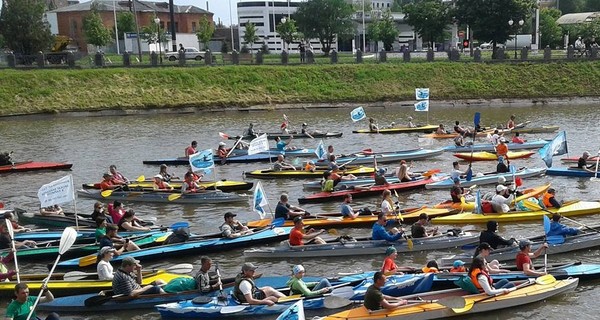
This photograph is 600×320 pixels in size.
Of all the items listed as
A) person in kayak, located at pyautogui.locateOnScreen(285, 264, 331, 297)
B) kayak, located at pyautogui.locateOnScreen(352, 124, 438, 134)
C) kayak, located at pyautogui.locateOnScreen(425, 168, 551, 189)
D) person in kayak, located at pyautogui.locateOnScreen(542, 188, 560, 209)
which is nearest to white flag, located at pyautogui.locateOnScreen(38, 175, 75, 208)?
person in kayak, located at pyautogui.locateOnScreen(285, 264, 331, 297)

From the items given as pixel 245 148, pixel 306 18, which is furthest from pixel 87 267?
pixel 306 18

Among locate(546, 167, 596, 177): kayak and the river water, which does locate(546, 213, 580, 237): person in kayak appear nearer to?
the river water

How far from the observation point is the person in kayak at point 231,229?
18.1 metres

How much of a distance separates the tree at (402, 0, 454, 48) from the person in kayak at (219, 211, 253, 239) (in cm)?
5705

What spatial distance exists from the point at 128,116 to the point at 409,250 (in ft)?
122

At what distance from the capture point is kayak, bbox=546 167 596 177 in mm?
25406

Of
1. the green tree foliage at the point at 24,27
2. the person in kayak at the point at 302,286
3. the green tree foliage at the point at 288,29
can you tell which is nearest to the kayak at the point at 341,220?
the person in kayak at the point at 302,286

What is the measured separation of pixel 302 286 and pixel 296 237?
3.53 m

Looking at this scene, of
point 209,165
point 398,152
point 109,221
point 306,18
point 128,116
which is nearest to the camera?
point 109,221

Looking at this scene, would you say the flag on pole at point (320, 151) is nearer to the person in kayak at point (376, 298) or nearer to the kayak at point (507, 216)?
the kayak at point (507, 216)

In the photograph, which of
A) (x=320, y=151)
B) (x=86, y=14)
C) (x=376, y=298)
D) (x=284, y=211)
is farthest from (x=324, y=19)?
(x=376, y=298)

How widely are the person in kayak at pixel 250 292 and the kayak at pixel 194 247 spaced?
437 centimetres

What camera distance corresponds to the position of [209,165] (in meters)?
22.7

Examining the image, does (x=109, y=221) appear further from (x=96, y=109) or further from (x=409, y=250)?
(x=96, y=109)
